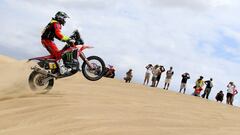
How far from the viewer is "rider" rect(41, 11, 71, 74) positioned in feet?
40.3

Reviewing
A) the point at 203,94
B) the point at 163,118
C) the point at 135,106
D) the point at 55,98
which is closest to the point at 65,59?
the point at 55,98

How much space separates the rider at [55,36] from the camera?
12.3m

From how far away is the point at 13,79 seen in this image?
13.0 meters

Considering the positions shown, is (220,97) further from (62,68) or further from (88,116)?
(88,116)

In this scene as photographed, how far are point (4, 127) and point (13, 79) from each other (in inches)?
166

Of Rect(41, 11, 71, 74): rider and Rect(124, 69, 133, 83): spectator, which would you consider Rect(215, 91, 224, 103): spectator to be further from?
Rect(41, 11, 71, 74): rider

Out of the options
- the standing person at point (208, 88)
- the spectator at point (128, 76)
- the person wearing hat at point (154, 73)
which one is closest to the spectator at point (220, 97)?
the standing person at point (208, 88)

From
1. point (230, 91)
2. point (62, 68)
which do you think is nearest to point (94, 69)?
point (62, 68)

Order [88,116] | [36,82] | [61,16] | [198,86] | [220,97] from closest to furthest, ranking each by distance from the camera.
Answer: [88,116]
[61,16]
[36,82]
[198,86]
[220,97]

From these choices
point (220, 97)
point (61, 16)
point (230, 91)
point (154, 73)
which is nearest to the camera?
point (61, 16)

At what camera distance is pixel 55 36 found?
1247 centimetres

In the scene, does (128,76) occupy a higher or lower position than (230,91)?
higher

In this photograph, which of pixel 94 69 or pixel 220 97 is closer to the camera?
pixel 94 69

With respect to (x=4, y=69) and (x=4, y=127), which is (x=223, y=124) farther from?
(x=4, y=69)
